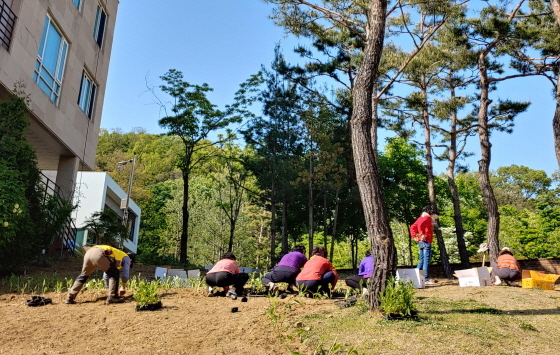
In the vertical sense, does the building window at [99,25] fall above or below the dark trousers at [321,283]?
above

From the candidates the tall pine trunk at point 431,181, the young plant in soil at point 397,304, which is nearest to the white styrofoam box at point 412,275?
the young plant in soil at point 397,304

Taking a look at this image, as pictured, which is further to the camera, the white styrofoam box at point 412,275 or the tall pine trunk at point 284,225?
the tall pine trunk at point 284,225

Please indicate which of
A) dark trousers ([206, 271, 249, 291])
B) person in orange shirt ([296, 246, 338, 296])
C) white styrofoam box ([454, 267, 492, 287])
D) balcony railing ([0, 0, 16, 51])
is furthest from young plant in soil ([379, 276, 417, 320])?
balcony railing ([0, 0, 16, 51])

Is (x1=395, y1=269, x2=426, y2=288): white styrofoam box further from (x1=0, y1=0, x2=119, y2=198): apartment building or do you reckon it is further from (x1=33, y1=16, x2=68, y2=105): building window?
(x1=33, y1=16, x2=68, y2=105): building window

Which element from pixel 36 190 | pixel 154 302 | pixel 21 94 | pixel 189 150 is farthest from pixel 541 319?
pixel 189 150

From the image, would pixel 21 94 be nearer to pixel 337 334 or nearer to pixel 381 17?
pixel 381 17

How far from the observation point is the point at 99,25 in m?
18.2

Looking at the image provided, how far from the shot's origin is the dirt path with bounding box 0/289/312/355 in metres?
5.52

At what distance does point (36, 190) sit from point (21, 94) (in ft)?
8.21

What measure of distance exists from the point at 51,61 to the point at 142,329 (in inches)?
434

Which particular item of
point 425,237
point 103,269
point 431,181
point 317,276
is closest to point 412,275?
point 425,237

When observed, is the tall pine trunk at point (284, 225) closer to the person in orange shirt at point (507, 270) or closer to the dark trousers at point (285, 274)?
the person in orange shirt at point (507, 270)

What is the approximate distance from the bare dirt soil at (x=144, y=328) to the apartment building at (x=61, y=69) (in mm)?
6691

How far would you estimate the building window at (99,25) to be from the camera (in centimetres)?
1778
